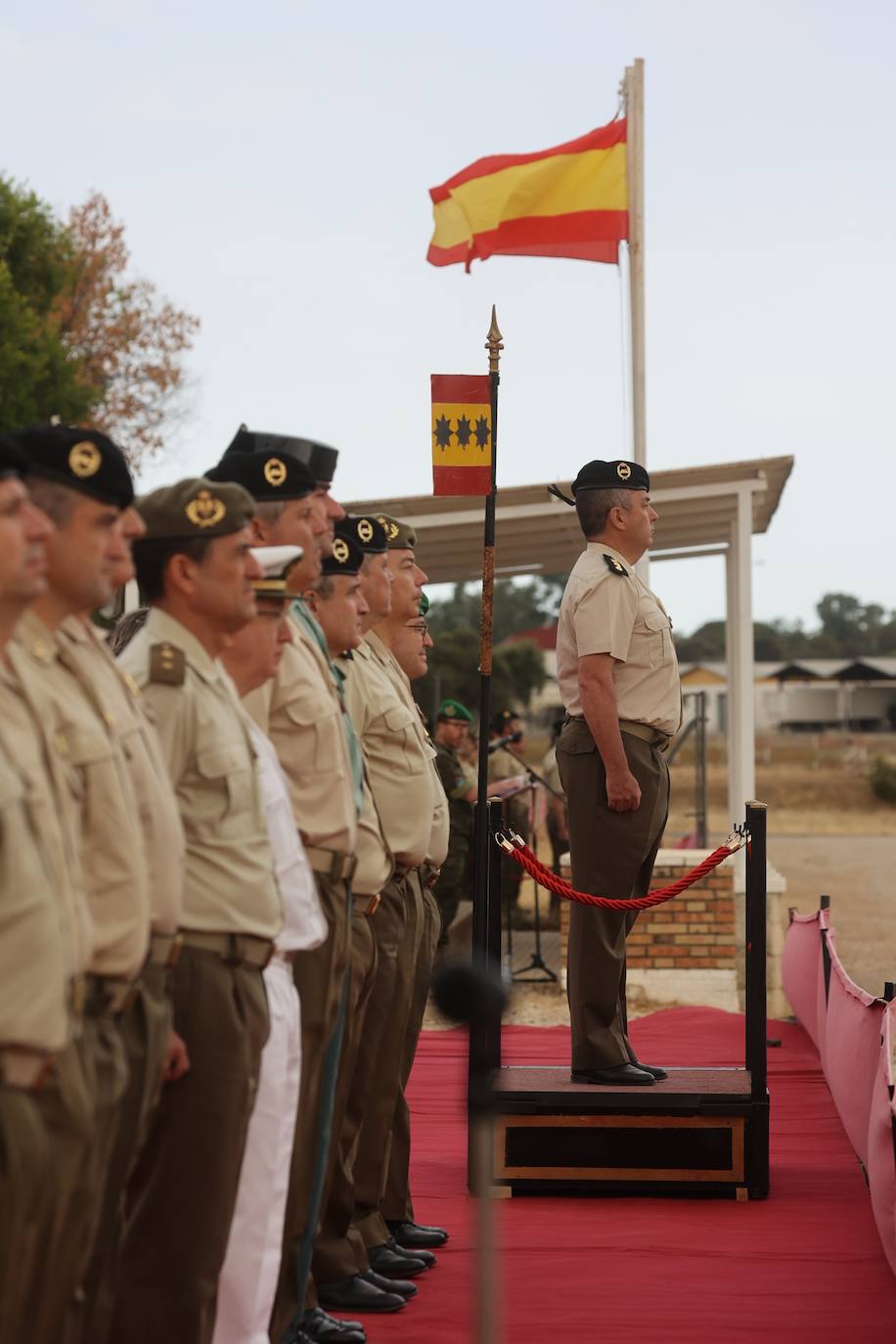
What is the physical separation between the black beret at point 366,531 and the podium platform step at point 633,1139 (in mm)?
1941

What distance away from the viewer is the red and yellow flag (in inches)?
287

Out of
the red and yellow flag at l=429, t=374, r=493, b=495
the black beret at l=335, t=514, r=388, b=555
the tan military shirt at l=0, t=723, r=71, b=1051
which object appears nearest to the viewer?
the tan military shirt at l=0, t=723, r=71, b=1051

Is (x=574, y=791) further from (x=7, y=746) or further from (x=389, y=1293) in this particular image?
(x=7, y=746)

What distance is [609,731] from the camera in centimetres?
620

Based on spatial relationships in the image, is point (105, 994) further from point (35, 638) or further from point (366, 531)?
point (366, 531)

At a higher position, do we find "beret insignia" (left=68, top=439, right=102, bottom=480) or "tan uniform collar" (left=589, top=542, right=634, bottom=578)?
"tan uniform collar" (left=589, top=542, right=634, bottom=578)

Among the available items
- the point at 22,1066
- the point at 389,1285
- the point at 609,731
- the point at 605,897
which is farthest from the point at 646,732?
the point at 22,1066

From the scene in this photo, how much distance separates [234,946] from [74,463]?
990mm

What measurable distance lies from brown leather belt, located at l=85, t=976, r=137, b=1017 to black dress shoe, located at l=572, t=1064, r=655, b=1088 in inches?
145

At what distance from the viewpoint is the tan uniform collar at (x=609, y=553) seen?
6.38 meters

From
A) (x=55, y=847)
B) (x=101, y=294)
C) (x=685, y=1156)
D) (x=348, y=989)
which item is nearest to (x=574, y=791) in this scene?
(x=685, y=1156)

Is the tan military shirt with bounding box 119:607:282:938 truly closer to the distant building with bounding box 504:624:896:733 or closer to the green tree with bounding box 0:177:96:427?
the green tree with bounding box 0:177:96:427

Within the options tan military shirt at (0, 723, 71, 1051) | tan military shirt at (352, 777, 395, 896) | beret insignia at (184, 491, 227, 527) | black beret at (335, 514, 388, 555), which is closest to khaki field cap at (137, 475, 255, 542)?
beret insignia at (184, 491, 227, 527)

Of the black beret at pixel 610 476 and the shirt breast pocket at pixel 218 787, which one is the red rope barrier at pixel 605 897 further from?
the shirt breast pocket at pixel 218 787
